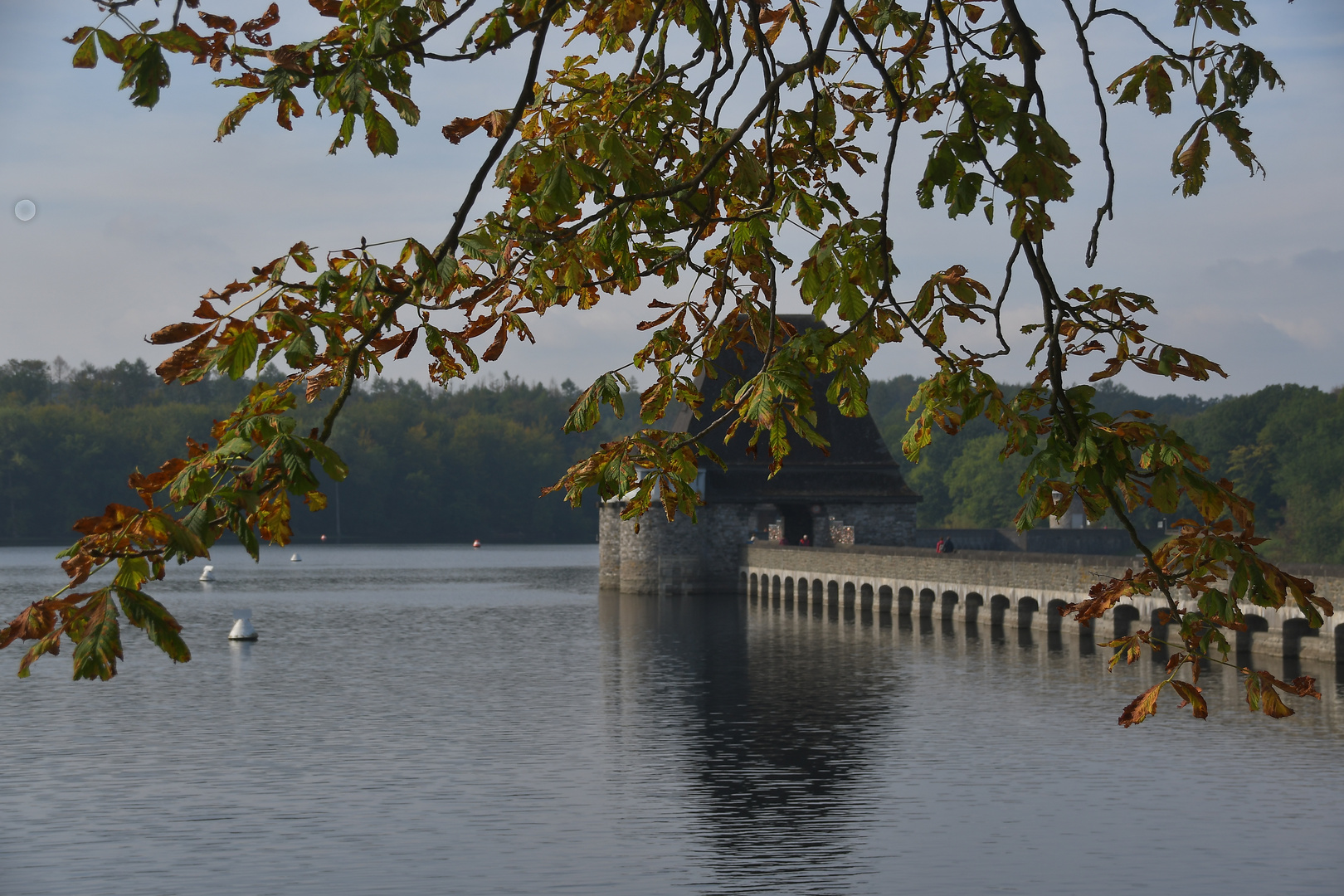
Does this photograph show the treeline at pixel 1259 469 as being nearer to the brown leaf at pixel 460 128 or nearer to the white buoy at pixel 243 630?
the white buoy at pixel 243 630

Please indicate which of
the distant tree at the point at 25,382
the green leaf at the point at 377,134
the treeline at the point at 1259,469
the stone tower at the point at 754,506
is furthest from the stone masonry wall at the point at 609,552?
the distant tree at the point at 25,382

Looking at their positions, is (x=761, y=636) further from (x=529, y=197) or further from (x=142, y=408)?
(x=142, y=408)

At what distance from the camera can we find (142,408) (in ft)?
476

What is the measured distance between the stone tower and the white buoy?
59.7ft

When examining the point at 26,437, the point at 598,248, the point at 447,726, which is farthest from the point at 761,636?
the point at 26,437

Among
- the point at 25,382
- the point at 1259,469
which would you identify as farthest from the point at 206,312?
the point at 25,382

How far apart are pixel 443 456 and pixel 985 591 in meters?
114

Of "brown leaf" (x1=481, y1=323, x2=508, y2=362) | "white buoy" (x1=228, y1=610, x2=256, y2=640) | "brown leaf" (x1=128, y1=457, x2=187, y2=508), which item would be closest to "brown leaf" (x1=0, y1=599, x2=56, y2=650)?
"brown leaf" (x1=128, y1=457, x2=187, y2=508)

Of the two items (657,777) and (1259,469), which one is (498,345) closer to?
(657,777)

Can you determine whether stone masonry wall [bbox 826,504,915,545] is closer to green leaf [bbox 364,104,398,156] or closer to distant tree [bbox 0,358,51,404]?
green leaf [bbox 364,104,398,156]

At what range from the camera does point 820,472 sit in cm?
5997

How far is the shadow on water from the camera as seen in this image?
16.3m

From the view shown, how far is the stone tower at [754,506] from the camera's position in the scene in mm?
57438

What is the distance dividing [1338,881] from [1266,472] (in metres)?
96.6
